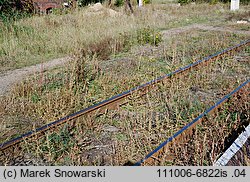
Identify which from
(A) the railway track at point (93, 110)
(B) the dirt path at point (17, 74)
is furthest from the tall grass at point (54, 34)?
(A) the railway track at point (93, 110)

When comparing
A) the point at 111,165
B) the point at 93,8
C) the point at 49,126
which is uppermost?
the point at 93,8

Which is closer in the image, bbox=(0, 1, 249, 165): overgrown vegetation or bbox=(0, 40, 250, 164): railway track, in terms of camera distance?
bbox=(0, 40, 250, 164): railway track

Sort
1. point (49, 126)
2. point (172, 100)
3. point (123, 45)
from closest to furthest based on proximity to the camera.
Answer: point (49, 126), point (172, 100), point (123, 45)

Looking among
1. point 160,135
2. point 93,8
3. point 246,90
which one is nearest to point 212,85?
point 246,90

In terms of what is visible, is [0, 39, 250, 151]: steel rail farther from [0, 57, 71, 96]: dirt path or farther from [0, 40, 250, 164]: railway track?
[0, 57, 71, 96]: dirt path

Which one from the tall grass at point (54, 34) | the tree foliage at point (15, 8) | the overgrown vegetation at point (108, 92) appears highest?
the tree foliage at point (15, 8)

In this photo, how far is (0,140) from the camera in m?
4.23

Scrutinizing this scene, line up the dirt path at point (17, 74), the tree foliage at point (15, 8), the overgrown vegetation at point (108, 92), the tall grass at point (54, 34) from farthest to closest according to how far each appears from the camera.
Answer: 1. the tree foliage at point (15, 8)
2. the tall grass at point (54, 34)
3. the dirt path at point (17, 74)
4. the overgrown vegetation at point (108, 92)

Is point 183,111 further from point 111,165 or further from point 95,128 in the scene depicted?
point 111,165

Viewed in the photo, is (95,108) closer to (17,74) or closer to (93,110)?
(93,110)

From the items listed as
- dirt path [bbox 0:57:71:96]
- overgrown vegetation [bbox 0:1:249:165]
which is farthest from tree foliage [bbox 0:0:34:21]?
dirt path [bbox 0:57:71:96]

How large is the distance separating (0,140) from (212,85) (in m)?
4.31

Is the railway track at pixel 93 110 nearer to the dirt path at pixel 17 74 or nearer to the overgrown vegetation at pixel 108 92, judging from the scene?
the overgrown vegetation at pixel 108 92

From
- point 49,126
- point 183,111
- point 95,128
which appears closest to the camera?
point 49,126
